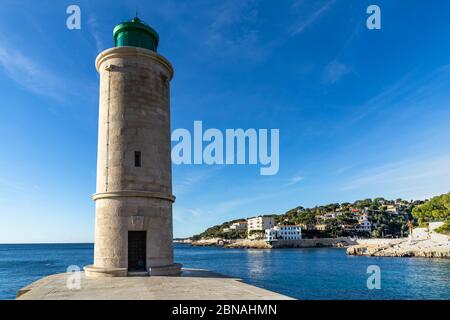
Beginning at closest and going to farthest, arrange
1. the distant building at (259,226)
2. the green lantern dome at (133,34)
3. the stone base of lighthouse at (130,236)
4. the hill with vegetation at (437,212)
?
the stone base of lighthouse at (130,236) < the green lantern dome at (133,34) < the hill with vegetation at (437,212) < the distant building at (259,226)

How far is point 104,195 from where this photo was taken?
12422 mm

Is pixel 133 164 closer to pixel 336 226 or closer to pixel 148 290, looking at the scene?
pixel 148 290

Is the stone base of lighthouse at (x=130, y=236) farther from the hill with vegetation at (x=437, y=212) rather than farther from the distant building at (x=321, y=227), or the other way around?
the distant building at (x=321, y=227)

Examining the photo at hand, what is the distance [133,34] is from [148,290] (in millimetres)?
10361

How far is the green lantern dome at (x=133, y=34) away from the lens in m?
13.8

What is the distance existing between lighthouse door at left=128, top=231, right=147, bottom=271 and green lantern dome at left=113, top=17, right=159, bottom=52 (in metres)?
7.88

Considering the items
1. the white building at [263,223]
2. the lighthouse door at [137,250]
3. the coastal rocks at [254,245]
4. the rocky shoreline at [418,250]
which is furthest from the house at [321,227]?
the lighthouse door at [137,250]

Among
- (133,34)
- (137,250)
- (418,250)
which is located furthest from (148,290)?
(418,250)

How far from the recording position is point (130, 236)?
1243cm

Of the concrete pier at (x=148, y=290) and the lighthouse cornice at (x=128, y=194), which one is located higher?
the lighthouse cornice at (x=128, y=194)

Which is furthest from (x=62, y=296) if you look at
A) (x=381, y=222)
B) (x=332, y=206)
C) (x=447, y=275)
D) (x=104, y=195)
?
(x=332, y=206)
